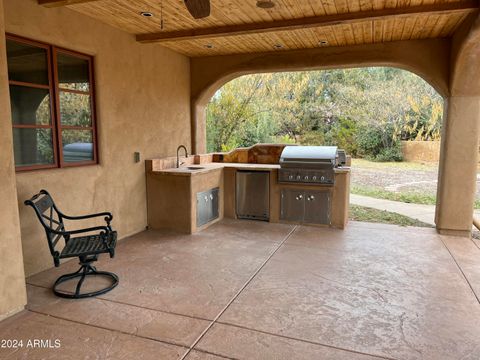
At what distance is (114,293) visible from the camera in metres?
3.03

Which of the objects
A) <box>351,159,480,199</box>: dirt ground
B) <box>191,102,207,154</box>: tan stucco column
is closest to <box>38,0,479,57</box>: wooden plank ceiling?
<box>191,102,207,154</box>: tan stucco column

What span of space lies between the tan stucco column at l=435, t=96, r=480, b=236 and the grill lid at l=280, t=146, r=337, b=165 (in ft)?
4.92

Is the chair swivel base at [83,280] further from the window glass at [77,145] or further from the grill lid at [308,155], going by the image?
the grill lid at [308,155]

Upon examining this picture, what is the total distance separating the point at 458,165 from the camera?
4688 mm

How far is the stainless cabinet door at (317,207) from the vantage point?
203 inches

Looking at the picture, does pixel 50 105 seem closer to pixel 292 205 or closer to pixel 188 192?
pixel 188 192

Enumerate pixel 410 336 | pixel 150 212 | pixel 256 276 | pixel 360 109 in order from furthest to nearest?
pixel 360 109 < pixel 150 212 < pixel 256 276 < pixel 410 336

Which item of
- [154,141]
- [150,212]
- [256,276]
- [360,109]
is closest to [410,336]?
[256,276]

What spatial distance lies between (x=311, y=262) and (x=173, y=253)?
158 centimetres

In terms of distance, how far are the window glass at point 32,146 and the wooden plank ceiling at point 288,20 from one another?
48.3 inches

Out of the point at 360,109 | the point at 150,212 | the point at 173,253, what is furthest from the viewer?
the point at 360,109

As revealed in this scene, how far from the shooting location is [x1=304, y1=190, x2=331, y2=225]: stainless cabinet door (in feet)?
16.9

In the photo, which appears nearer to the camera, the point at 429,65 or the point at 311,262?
the point at 311,262

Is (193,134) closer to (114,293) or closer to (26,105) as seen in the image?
(26,105)
